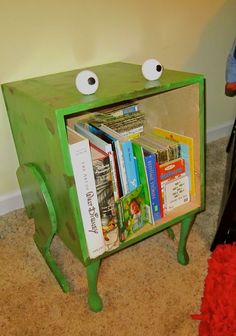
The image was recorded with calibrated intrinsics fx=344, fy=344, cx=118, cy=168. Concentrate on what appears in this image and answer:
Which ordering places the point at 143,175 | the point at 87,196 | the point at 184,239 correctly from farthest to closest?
the point at 184,239
the point at 143,175
the point at 87,196

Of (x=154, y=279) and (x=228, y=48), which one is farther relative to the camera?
(x=228, y=48)

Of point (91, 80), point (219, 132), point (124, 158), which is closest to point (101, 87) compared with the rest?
point (91, 80)

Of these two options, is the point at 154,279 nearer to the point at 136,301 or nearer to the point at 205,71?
the point at 136,301

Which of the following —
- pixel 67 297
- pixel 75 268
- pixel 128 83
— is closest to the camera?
pixel 128 83

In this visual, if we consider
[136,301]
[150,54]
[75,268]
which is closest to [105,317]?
[136,301]

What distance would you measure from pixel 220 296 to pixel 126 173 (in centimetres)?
42

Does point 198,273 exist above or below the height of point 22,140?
below

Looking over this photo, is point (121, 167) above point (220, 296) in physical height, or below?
above

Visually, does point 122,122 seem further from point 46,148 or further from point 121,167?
point 46,148

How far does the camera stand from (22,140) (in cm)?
107

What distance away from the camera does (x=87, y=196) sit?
845 millimetres

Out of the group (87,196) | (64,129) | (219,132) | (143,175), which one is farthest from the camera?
(219,132)

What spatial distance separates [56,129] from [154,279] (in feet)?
1.91

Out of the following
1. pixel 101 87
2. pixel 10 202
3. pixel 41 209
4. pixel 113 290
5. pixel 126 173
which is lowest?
pixel 113 290
